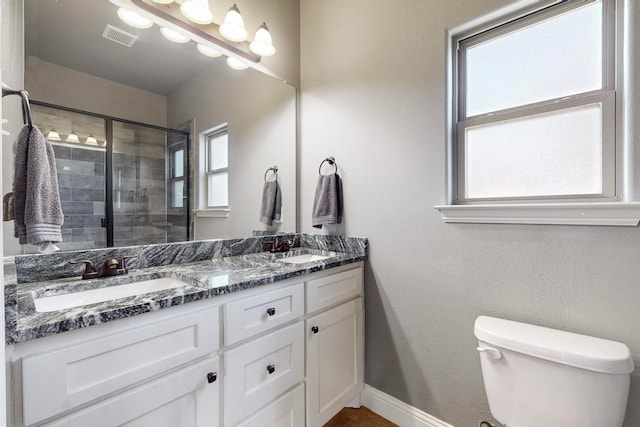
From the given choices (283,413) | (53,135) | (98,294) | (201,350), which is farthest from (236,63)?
(283,413)

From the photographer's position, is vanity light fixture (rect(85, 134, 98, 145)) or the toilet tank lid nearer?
the toilet tank lid

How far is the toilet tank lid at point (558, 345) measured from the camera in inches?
38.6

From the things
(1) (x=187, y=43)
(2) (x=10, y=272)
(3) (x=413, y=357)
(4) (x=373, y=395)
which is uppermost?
(1) (x=187, y=43)

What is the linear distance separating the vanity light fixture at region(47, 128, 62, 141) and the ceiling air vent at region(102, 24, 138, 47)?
49 centimetres

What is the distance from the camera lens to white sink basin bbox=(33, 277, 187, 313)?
1.05m

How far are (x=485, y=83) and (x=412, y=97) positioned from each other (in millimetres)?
337

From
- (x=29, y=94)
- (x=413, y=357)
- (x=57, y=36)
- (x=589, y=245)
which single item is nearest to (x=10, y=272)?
(x=29, y=94)

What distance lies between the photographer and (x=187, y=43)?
161 centimetres

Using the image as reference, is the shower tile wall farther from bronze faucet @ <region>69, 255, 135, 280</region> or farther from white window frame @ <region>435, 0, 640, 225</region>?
white window frame @ <region>435, 0, 640, 225</region>

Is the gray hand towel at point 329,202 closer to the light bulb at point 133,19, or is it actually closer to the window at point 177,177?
the window at point 177,177

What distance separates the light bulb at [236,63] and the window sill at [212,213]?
85cm

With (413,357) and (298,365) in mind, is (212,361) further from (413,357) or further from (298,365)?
(413,357)

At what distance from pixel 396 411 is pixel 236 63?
2161mm

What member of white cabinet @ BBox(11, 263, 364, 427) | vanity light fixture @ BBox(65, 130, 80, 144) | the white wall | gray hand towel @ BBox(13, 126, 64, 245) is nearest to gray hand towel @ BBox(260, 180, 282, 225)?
the white wall
